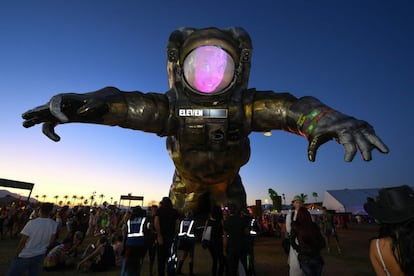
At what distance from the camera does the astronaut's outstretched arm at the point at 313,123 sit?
2434 mm

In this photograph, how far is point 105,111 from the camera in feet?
9.92

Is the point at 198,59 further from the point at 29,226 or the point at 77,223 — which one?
the point at 77,223

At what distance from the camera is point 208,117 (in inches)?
126

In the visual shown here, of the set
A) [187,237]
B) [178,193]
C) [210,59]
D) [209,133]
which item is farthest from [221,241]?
[210,59]

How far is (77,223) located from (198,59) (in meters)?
8.36

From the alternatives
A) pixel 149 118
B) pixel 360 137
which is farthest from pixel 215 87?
pixel 360 137

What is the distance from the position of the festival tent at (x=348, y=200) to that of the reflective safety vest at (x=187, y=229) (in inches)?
1378

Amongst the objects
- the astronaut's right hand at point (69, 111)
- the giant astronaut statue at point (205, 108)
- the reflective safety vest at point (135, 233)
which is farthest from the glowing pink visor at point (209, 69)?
the reflective safety vest at point (135, 233)

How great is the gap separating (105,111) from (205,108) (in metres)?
1.13

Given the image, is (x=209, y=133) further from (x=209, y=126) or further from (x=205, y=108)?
(x=205, y=108)

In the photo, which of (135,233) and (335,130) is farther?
(135,233)

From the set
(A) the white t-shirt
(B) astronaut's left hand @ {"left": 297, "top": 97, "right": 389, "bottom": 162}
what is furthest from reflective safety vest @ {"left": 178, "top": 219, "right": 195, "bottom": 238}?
(B) astronaut's left hand @ {"left": 297, "top": 97, "right": 389, "bottom": 162}

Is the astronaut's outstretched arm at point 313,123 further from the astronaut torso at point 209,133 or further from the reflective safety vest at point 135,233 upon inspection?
the reflective safety vest at point 135,233

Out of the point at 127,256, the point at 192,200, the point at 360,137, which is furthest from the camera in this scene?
the point at 192,200
